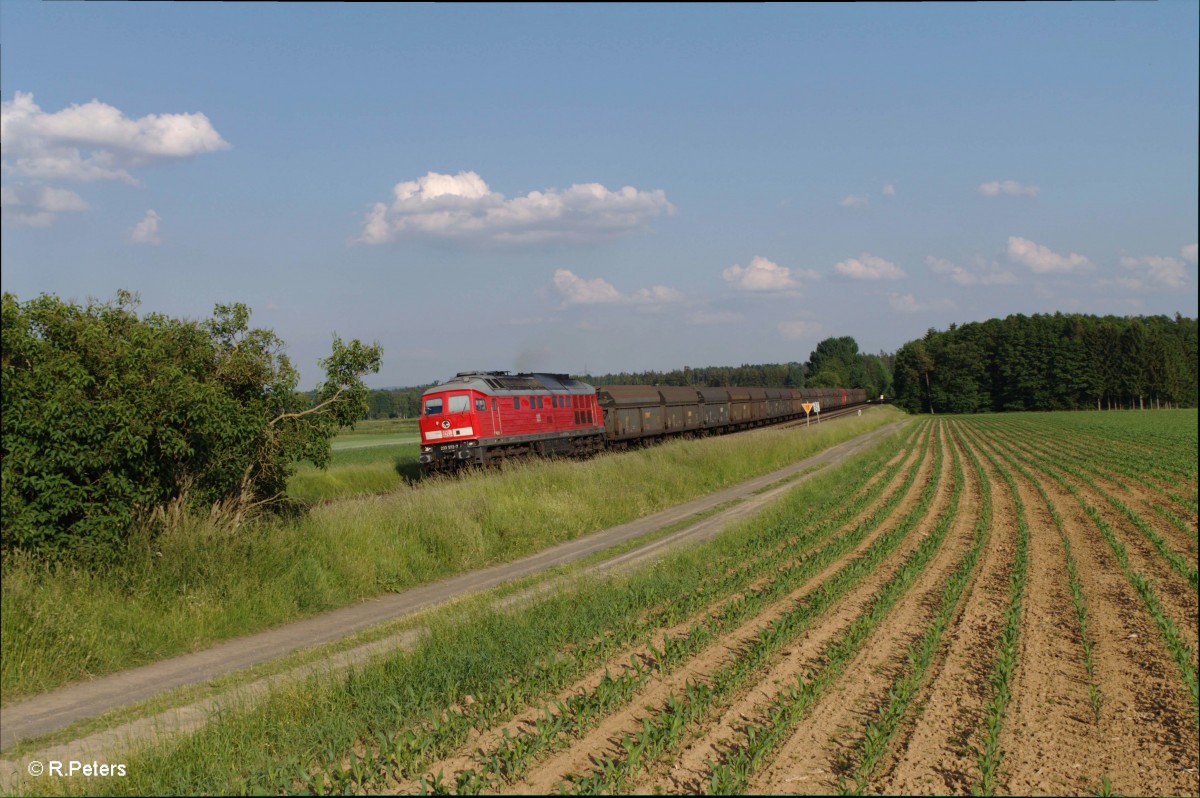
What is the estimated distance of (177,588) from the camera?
12.1 meters

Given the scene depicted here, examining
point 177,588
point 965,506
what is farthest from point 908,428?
point 177,588

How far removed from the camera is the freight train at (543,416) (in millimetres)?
27875

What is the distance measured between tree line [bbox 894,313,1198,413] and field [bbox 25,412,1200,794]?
20.7ft

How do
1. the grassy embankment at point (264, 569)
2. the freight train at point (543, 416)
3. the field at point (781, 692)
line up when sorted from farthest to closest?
the freight train at point (543, 416) < the grassy embankment at point (264, 569) < the field at point (781, 692)

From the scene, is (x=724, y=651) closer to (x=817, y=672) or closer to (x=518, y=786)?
(x=817, y=672)

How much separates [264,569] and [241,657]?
2731 millimetres

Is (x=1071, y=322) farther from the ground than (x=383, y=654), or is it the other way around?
(x=1071, y=322)

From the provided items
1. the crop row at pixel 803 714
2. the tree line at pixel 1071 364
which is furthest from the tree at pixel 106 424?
the tree line at pixel 1071 364

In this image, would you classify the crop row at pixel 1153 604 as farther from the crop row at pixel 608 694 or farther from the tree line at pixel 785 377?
the tree line at pixel 785 377

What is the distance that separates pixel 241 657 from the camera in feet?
35.3

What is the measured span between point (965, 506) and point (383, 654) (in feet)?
60.2

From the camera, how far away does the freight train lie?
1097 inches

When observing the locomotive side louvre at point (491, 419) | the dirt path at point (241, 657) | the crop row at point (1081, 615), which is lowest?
the dirt path at point (241, 657)

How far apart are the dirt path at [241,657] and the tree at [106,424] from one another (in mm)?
2842
